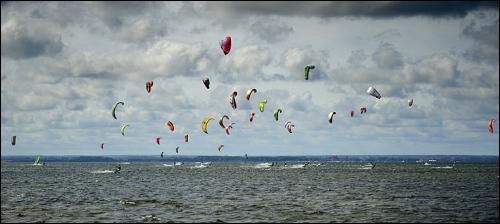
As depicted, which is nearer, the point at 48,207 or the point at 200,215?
the point at 200,215

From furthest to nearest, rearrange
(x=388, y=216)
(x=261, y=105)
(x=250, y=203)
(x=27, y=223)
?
(x=261, y=105), (x=250, y=203), (x=388, y=216), (x=27, y=223)

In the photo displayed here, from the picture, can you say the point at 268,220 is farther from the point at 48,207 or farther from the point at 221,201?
the point at 48,207

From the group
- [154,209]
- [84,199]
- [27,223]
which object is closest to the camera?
[27,223]

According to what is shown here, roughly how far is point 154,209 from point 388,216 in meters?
18.4

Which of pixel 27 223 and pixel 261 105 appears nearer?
pixel 27 223

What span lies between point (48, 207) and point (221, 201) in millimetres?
15319

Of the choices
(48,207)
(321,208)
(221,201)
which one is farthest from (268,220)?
(48,207)

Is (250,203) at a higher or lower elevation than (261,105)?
lower

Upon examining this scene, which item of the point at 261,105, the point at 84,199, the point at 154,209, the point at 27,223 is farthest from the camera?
the point at 261,105

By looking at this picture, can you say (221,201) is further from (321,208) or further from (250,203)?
(321,208)

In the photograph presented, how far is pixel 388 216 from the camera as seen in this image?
3972 cm

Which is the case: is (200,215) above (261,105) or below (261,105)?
below

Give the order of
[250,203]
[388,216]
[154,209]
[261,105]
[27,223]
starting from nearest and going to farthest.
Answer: [27,223], [388,216], [154,209], [250,203], [261,105]

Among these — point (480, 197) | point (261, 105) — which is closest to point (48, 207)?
point (261, 105)
